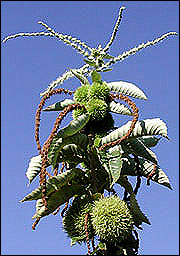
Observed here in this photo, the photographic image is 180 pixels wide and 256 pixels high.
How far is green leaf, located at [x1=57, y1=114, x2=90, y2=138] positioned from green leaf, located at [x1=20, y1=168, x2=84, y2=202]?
1.00 ft

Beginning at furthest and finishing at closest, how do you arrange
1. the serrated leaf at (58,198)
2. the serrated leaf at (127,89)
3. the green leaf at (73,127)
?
the serrated leaf at (127,89) < the serrated leaf at (58,198) < the green leaf at (73,127)

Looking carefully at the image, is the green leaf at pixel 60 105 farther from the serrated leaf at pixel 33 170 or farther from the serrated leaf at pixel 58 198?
the serrated leaf at pixel 58 198

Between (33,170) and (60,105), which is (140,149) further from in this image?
(33,170)

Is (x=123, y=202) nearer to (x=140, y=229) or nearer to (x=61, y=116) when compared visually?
(x=140, y=229)

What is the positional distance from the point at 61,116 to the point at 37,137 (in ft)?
0.67

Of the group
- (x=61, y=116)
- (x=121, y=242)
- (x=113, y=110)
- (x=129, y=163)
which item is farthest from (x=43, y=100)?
(x=121, y=242)

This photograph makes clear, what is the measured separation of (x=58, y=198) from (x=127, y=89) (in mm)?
901

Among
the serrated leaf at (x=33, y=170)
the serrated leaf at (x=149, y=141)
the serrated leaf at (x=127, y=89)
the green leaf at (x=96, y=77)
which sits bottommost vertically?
the serrated leaf at (x=33, y=170)

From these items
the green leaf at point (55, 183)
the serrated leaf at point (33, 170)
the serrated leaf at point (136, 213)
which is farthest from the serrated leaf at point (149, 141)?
the serrated leaf at point (33, 170)

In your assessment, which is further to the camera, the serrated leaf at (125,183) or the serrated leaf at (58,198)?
the serrated leaf at (125,183)

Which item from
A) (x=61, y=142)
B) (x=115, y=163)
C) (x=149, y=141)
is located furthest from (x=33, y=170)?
(x=149, y=141)

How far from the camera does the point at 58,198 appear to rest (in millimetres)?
3059

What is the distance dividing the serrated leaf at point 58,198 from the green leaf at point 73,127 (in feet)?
1.36

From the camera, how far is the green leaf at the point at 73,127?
2873mm
